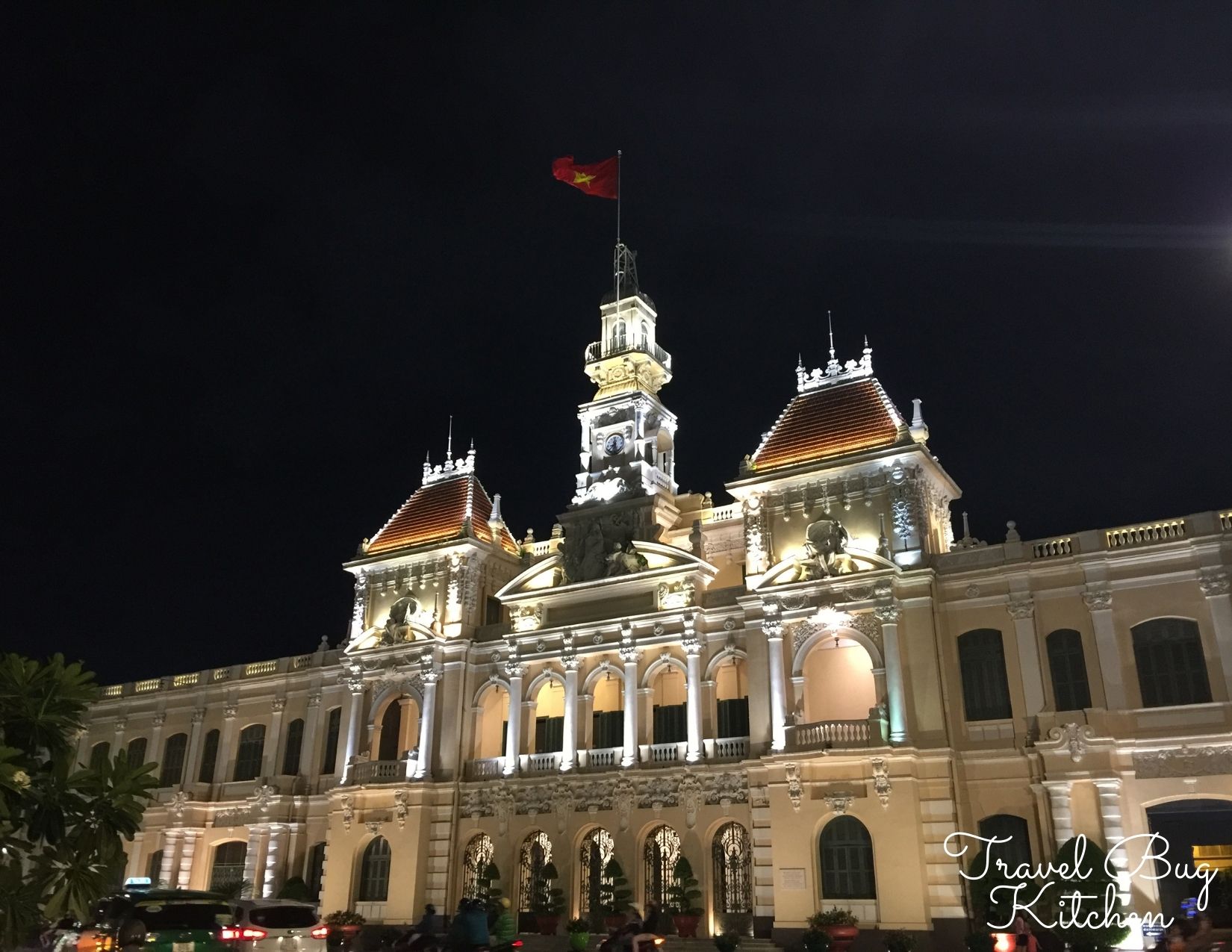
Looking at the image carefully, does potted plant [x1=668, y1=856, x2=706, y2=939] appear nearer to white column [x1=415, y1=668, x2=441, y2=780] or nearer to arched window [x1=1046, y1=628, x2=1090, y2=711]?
white column [x1=415, y1=668, x2=441, y2=780]

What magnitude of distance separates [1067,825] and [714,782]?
35.2 feet

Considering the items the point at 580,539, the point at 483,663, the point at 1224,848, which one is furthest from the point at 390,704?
the point at 1224,848

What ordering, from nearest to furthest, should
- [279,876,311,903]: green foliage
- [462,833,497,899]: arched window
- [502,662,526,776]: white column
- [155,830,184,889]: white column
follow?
[462,833,497,899]: arched window, [502,662,526,776]: white column, [279,876,311,903]: green foliage, [155,830,184,889]: white column

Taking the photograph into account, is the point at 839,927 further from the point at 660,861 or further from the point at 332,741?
the point at 332,741

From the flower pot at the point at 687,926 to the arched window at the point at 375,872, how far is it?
1233 cm

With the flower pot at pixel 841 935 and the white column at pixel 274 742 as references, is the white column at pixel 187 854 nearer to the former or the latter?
the white column at pixel 274 742

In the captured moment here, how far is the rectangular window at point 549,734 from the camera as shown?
39406 millimetres

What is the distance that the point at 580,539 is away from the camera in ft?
133

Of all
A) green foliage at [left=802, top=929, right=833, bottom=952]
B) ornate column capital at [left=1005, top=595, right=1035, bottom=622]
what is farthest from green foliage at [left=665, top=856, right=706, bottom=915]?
ornate column capital at [left=1005, top=595, right=1035, bottom=622]

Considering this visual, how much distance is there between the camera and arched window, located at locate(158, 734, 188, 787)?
48844 millimetres

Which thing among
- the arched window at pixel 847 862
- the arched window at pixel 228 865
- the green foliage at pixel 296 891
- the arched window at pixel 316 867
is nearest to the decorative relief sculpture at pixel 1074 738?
the arched window at pixel 847 862

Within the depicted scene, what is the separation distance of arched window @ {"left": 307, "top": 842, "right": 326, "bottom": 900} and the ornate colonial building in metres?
0.16

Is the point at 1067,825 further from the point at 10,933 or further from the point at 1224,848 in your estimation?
the point at 10,933

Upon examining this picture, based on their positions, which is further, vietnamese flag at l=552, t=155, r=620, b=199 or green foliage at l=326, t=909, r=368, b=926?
vietnamese flag at l=552, t=155, r=620, b=199
